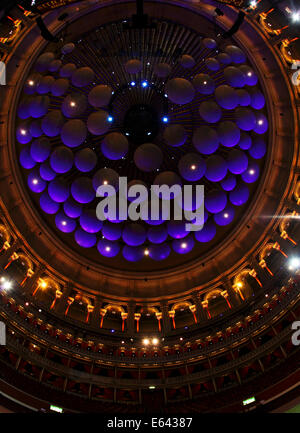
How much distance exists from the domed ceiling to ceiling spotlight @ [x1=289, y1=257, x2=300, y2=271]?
276 centimetres

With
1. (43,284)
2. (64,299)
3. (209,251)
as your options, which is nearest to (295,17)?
(209,251)

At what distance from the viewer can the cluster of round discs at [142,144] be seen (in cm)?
1144

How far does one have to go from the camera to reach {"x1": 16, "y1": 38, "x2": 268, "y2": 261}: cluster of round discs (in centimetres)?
1144

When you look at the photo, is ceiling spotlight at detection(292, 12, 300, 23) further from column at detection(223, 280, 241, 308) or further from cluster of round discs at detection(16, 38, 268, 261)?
column at detection(223, 280, 241, 308)

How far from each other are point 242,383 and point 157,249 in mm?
5400

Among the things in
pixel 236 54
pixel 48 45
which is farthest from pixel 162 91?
pixel 48 45

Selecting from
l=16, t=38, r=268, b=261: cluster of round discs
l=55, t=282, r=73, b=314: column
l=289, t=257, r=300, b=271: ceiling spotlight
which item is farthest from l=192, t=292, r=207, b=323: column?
l=55, t=282, r=73, b=314: column

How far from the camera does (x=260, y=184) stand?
55.5ft

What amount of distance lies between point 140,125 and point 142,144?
1.67 m

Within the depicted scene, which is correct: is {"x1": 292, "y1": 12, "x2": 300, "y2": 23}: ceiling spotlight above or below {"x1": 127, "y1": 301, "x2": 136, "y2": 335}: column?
above

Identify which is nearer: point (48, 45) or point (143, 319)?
point (48, 45)

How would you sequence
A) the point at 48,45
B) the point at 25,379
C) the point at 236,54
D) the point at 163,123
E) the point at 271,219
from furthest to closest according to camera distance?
the point at 271,219
the point at 48,45
the point at 163,123
the point at 236,54
the point at 25,379
